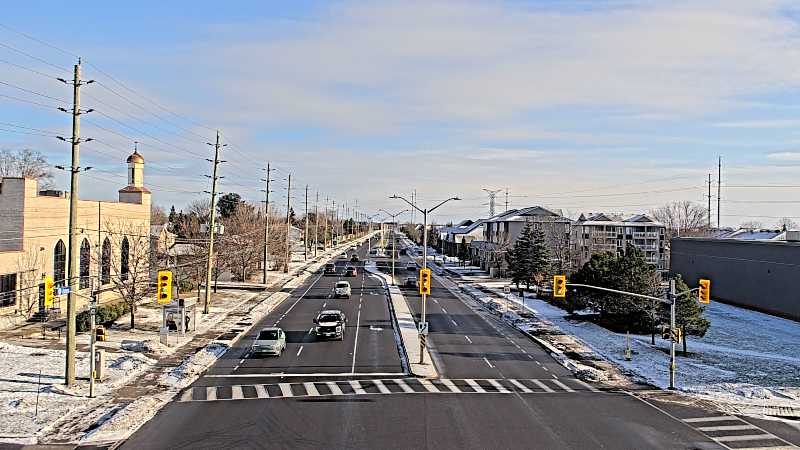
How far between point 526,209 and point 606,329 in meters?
69.6

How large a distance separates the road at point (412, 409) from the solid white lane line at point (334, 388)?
0.05 meters

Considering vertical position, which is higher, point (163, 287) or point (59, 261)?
point (59, 261)

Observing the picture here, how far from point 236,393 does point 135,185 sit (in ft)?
141

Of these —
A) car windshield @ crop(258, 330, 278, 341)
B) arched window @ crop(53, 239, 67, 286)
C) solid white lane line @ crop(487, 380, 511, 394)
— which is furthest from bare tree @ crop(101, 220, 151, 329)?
solid white lane line @ crop(487, 380, 511, 394)

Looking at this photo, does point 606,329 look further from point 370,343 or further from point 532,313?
point 370,343

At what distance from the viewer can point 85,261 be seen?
180ft

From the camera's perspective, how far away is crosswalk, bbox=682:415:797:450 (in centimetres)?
2413

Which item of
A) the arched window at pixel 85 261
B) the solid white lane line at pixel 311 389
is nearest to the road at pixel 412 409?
the solid white lane line at pixel 311 389

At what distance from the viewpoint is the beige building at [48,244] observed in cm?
4572

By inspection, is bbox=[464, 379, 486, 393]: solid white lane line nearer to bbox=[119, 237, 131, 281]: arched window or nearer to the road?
the road

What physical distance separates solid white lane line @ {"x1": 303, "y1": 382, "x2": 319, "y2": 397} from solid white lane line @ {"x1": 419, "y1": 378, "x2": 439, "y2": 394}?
4.88m

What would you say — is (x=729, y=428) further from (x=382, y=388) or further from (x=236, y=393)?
(x=236, y=393)

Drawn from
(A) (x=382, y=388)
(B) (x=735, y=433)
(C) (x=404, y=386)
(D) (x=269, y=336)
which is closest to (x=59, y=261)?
(D) (x=269, y=336)

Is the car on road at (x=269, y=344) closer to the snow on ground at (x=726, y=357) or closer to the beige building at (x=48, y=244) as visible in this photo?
the beige building at (x=48, y=244)
